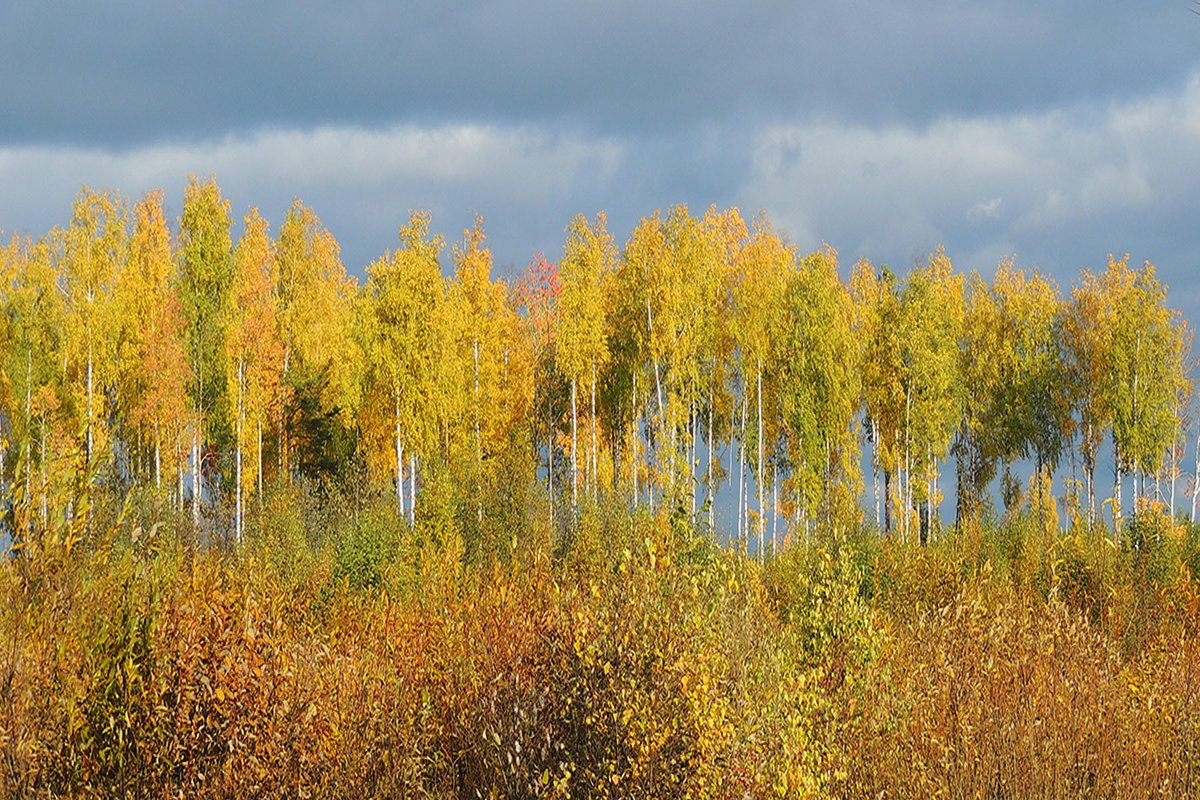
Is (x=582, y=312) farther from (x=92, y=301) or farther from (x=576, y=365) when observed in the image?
(x=92, y=301)

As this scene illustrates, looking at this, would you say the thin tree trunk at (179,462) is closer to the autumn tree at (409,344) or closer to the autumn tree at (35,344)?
the autumn tree at (35,344)

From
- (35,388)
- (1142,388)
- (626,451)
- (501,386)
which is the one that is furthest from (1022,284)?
(35,388)

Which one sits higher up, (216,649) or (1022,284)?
(1022,284)

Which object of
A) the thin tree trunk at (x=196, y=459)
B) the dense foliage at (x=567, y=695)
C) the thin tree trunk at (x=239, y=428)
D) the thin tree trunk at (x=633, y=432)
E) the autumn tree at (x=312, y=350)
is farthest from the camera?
the autumn tree at (x=312, y=350)

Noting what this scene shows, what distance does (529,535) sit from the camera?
64.4 ft

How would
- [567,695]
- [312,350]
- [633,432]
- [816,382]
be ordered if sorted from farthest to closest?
[312,350], [633,432], [816,382], [567,695]

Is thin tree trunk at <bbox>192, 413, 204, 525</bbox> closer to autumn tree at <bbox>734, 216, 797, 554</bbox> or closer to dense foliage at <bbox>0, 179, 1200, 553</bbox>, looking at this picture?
dense foliage at <bbox>0, 179, 1200, 553</bbox>

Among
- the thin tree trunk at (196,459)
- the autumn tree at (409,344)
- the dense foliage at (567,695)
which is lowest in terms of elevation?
the dense foliage at (567,695)

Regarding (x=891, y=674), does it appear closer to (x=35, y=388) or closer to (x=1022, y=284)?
(x=35, y=388)

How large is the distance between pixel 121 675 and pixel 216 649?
0.51 metres

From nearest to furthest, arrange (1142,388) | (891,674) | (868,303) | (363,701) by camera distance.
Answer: (363,701) < (891,674) < (1142,388) < (868,303)

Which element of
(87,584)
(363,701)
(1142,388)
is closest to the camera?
(87,584)

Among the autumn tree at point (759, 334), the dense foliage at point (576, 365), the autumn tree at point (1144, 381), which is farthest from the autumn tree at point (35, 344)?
the autumn tree at point (1144, 381)

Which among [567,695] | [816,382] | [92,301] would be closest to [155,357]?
[92,301]
